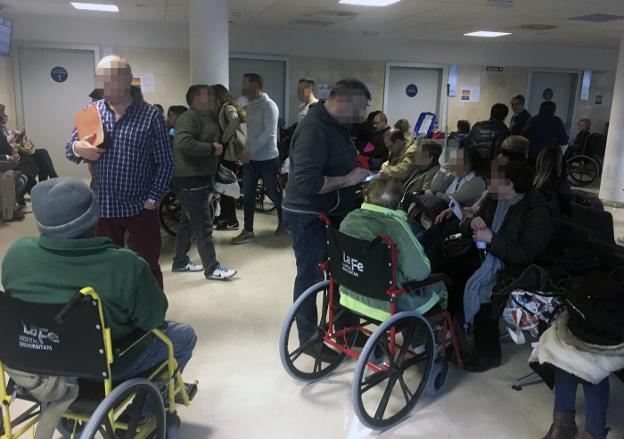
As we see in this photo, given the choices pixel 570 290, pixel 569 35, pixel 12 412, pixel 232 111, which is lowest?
pixel 12 412

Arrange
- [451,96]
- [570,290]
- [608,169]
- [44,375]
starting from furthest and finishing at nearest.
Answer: [451,96] → [608,169] → [570,290] → [44,375]

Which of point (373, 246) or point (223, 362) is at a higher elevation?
point (373, 246)

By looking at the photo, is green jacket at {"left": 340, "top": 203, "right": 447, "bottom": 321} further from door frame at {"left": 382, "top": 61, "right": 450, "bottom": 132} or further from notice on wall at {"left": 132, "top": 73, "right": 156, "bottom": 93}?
door frame at {"left": 382, "top": 61, "right": 450, "bottom": 132}

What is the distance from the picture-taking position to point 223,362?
2775 mm

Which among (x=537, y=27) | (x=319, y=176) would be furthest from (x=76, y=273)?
(x=537, y=27)

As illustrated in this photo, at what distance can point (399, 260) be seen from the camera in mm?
2234

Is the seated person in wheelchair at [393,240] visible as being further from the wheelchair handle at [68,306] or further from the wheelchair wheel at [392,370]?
the wheelchair handle at [68,306]

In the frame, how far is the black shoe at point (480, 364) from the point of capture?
2.72 meters

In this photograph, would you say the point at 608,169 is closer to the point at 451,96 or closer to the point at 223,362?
the point at 451,96

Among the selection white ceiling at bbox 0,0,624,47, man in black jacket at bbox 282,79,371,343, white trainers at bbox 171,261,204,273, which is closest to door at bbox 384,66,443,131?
white ceiling at bbox 0,0,624,47

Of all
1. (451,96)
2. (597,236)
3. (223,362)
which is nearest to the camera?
(597,236)

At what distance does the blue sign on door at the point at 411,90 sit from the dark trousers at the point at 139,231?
7.95 m

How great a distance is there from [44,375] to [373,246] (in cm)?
123

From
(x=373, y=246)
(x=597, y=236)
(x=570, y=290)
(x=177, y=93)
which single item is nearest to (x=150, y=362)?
(x=373, y=246)
